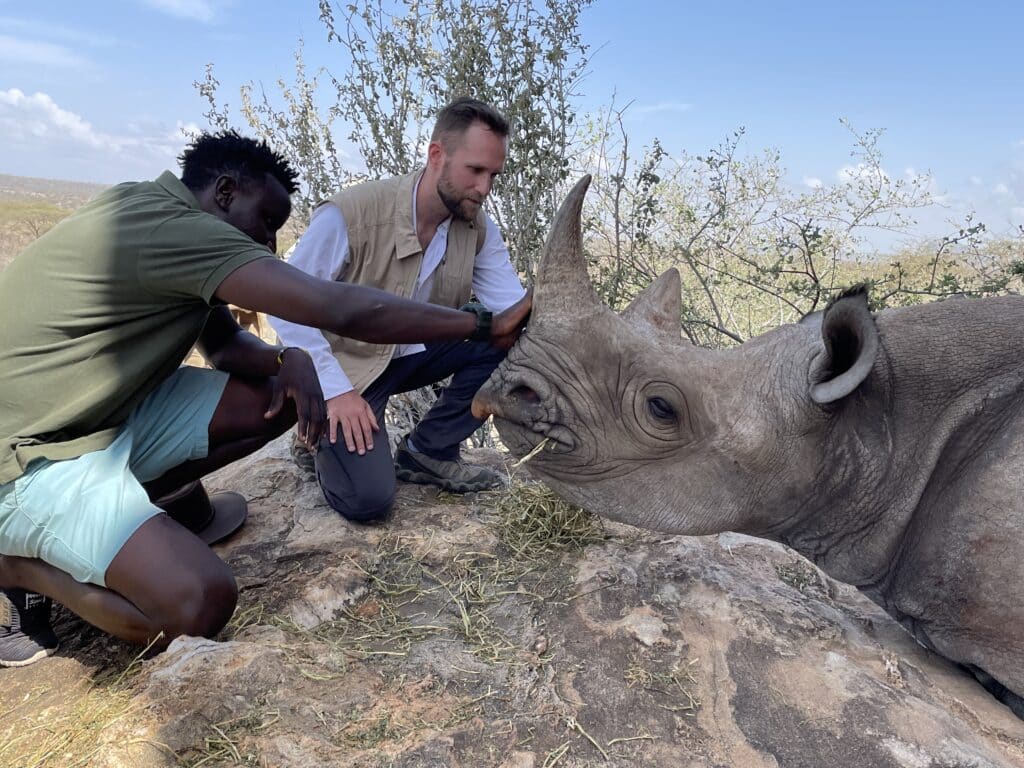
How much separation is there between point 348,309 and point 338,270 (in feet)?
4.82

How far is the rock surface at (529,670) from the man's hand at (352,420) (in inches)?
21.5

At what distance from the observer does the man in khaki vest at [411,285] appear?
452cm

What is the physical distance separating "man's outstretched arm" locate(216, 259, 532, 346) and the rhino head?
0.29m

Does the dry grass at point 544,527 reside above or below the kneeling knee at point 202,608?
above

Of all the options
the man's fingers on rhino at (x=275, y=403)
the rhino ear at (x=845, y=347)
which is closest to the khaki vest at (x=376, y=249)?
the man's fingers on rhino at (x=275, y=403)

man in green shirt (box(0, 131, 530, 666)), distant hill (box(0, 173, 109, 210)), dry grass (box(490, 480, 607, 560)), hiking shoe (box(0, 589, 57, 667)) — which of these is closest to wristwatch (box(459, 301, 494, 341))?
man in green shirt (box(0, 131, 530, 666))

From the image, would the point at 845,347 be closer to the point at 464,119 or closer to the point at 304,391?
the point at 304,391

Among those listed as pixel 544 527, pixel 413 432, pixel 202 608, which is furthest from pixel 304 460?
pixel 202 608

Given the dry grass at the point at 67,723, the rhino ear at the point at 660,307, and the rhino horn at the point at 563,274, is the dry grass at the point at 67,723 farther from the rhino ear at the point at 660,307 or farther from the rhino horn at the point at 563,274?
the rhino ear at the point at 660,307

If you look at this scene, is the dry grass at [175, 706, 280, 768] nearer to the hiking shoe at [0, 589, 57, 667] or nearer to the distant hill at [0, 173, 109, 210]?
the hiking shoe at [0, 589, 57, 667]

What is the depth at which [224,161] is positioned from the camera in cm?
385

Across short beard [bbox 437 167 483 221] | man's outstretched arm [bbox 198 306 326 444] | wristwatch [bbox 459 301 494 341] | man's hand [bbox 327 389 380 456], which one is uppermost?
short beard [bbox 437 167 483 221]

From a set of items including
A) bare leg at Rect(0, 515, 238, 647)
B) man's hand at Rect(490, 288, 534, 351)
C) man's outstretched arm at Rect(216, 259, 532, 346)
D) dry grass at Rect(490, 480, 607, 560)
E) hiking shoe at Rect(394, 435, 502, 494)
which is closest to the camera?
bare leg at Rect(0, 515, 238, 647)

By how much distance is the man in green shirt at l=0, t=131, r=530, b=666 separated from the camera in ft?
10.5
